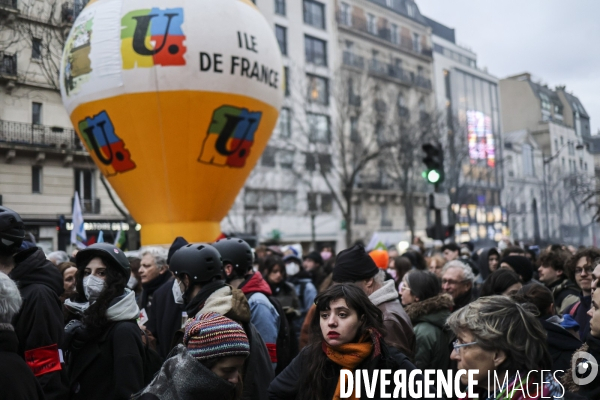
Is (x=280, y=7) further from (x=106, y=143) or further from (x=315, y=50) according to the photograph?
A: (x=106, y=143)

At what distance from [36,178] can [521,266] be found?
1454 cm

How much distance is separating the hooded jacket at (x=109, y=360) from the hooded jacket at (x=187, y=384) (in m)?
1.07

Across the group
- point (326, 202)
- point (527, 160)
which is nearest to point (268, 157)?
point (326, 202)

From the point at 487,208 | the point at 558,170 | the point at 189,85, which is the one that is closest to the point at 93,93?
the point at 189,85

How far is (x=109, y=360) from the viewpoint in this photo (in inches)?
142

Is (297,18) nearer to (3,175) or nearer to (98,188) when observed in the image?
(98,188)

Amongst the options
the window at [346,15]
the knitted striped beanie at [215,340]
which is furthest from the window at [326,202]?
the knitted striped beanie at [215,340]

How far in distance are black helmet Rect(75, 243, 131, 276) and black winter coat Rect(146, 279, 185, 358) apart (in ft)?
3.61

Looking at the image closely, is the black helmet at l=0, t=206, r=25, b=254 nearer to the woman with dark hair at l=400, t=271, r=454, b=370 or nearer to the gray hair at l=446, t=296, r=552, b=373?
the gray hair at l=446, t=296, r=552, b=373

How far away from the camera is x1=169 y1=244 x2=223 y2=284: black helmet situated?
421 cm

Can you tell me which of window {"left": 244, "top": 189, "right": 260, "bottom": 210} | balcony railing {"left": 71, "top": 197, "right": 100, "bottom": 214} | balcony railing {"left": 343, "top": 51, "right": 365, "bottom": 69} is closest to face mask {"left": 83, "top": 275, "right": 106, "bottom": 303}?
balcony railing {"left": 71, "top": 197, "right": 100, "bottom": 214}

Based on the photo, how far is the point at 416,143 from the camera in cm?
3178

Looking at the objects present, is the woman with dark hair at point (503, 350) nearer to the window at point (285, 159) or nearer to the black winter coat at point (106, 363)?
the black winter coat at point (106, 363)

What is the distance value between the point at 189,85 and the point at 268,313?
23.0ft
